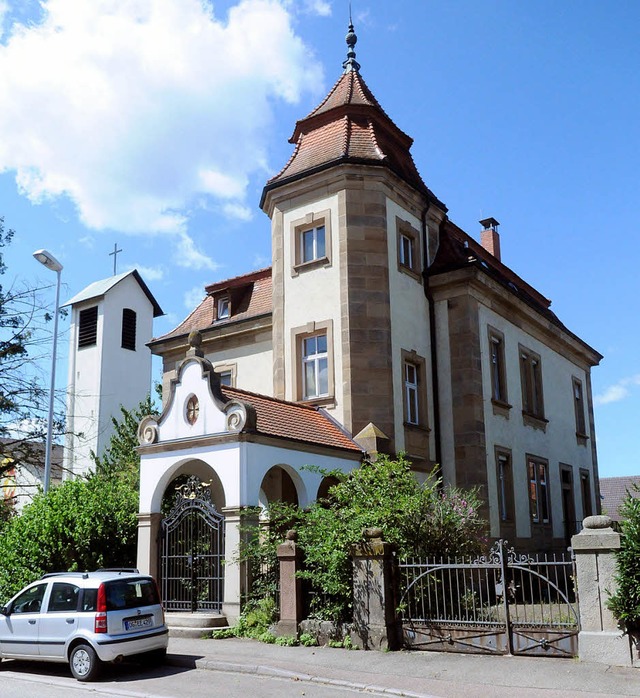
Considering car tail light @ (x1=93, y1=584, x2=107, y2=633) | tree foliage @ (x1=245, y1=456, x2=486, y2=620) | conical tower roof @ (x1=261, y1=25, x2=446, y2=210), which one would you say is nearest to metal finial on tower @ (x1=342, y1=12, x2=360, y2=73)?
conical tower roof @ (x1=261, y1=25, x2=446, y2=210)

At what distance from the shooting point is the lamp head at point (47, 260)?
20.9 metres

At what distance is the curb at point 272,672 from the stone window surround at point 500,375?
12928 mm

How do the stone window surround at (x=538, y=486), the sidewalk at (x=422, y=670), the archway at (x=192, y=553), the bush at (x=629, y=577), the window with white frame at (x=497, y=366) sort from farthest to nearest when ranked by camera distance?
the stone window surround at (x=538, y=486) → the window with white frame at (x=497, y=366) → the archway at (x=192, y=553) → the bush at (x=629, y=577) → the sidewalk at (x=422, y=670)

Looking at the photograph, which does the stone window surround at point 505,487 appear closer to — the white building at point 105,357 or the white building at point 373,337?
the white building at point 373,337

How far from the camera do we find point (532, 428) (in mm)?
25828

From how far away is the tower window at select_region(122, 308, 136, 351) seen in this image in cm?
4188

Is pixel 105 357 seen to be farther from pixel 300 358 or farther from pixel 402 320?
pixel 402 320

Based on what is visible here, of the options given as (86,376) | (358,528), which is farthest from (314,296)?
(86,376)

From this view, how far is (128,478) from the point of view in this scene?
20172mm

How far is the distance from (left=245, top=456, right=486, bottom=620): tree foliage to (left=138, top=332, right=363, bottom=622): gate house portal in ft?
1.96

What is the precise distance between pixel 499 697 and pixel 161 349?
20.2m

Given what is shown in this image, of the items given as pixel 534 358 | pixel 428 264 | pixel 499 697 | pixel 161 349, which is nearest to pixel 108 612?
pixel 499 697

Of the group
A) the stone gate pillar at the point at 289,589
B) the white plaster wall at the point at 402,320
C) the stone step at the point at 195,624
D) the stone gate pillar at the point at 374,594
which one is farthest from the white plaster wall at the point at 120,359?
the stone gate pillar at the point at 374,594

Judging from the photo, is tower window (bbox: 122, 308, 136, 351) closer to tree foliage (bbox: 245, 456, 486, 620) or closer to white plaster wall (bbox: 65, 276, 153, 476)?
white plaster wall (bbox: 65, 276, 153, 476)
